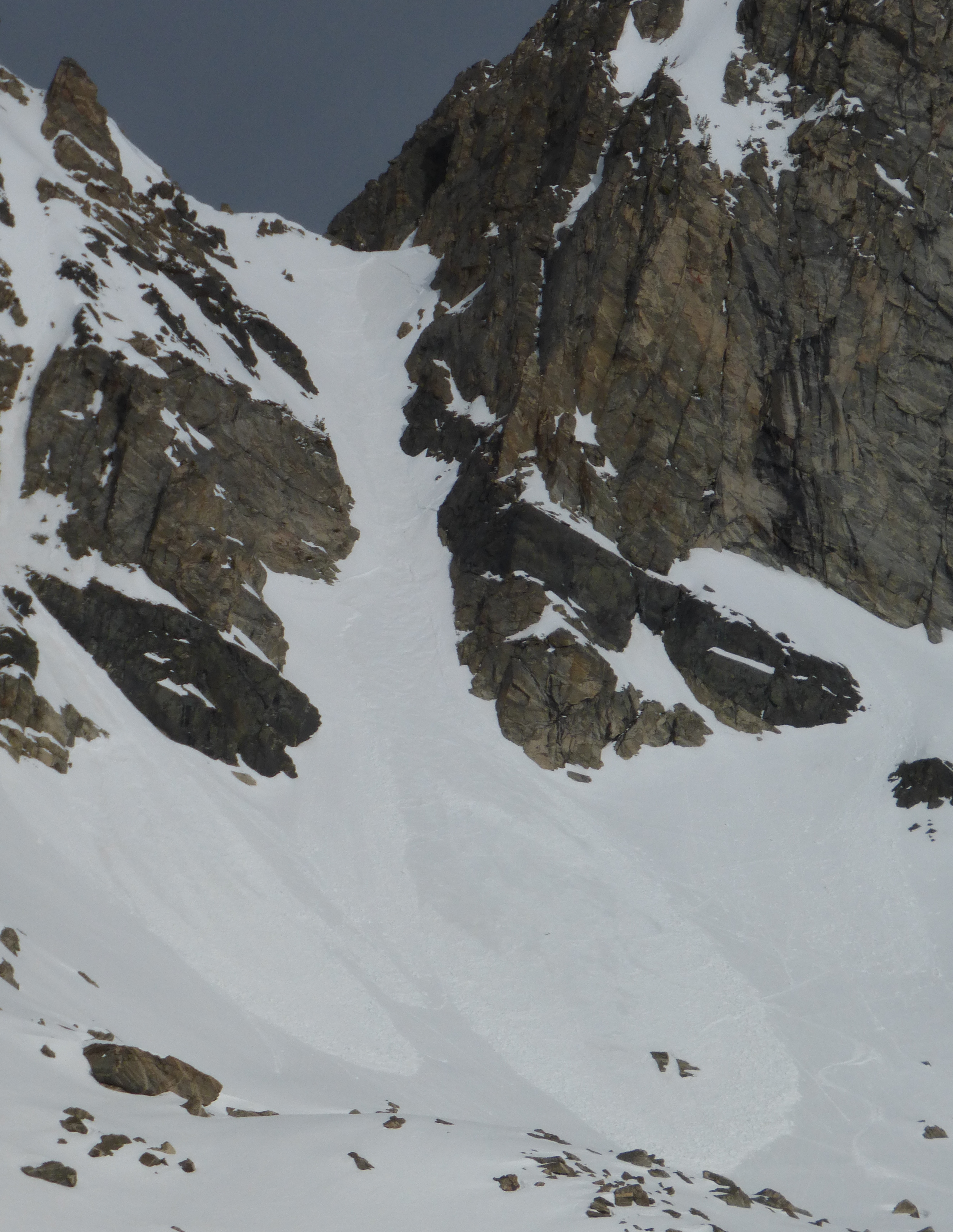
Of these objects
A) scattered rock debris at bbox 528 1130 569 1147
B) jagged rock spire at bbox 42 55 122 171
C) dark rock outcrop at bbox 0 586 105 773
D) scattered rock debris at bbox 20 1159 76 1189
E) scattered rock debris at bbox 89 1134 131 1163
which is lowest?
scattered rock debris at bbox 20 1159 76 1189

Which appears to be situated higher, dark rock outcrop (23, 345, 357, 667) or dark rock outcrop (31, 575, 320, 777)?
dark rock outcrop (23, 345, 357, 667)

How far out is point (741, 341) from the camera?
53.8 metres

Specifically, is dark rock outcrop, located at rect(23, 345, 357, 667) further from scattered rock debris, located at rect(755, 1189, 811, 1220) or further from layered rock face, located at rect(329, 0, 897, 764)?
scattered rock debris, located at rect(755, 1189, 811, 1220)

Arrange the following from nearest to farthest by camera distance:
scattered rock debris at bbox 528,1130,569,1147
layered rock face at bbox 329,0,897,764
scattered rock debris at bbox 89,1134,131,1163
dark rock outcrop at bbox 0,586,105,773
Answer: scattered rock debris at bbox 89,1134,131,1163
scattered rock debris at bbox 528,1130,569,1147
dark rock outcrop at bbox 0,586,105,773
layered rock face at bbox 329,0,897,764

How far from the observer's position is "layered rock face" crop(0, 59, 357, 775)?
35.7 meters

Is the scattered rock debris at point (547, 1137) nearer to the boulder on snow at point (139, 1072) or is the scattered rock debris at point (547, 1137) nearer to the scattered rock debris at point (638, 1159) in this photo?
the scattered rock debris at point (638, 1159)

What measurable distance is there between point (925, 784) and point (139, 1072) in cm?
3253

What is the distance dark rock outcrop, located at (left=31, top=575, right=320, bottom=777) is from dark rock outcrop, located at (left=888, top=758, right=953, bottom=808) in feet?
69.4

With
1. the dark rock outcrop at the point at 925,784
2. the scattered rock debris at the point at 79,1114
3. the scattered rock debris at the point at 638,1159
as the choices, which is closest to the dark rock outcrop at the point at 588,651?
the dark rock outcrop at the point at 925,784

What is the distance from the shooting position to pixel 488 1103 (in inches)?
972

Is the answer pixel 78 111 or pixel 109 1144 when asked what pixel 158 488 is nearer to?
pixel 78 111

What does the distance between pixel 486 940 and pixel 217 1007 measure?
958cm

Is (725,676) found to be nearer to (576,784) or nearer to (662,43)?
(576,784)

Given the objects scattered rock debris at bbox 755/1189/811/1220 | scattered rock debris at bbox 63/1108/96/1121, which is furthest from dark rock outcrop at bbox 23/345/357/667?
scattered rock debris at bbox 63/1108/96/1121
